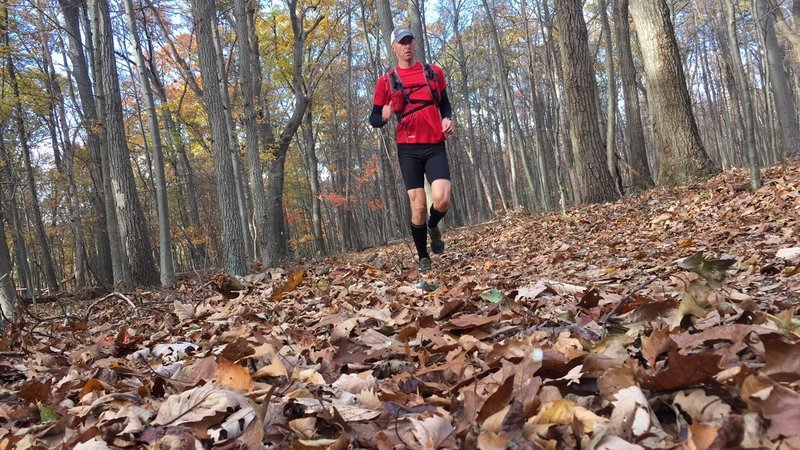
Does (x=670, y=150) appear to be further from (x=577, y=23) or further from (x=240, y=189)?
(x=240, y=189)

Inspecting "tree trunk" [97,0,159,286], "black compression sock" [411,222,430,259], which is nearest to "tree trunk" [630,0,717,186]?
"black compression sock" [411,222,430,259]

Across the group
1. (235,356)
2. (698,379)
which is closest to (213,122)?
(235,356)

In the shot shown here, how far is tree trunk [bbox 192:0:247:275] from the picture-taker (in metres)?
7.35

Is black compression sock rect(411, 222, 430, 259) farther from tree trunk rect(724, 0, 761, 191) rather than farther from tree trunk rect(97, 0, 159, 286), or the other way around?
tree trunk rect(97, 0, 159, 286)

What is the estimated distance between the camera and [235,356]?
6.65 feet

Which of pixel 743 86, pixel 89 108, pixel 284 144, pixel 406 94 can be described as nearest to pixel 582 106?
pixel 743 86

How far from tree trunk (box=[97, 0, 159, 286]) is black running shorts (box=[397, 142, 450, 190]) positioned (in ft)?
20.8

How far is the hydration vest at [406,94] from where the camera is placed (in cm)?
472

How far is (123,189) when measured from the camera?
945 cm

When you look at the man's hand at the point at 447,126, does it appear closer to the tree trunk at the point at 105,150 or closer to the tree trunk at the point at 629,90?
the tree trunk at the point at 105,150

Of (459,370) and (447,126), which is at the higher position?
(447,126)

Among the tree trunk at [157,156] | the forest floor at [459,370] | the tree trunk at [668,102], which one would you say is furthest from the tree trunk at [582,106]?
the tree trunk at [157,156]

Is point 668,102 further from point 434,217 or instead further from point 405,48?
point 405,48

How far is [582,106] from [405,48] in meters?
5.00
